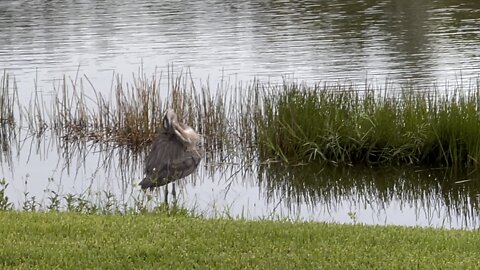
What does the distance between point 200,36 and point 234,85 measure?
676 centimetres

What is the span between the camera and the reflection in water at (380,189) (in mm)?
10078

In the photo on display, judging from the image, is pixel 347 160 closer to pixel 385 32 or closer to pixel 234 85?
pixel 234 85

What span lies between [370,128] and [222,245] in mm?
5925

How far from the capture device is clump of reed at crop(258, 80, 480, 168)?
1120cm

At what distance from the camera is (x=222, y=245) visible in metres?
5.91

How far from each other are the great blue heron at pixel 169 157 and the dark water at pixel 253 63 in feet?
2.66

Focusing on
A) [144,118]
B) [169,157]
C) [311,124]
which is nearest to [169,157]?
[169,157]

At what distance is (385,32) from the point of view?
21422 mm

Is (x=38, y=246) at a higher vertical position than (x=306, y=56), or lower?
higher

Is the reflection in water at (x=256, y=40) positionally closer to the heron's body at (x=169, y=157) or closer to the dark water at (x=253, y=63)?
the dark water at (x=253, y=63)

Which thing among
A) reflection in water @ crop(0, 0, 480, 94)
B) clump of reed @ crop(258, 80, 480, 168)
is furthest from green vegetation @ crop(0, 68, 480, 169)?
reflection in water @ crop(0, 0, 480, 94)

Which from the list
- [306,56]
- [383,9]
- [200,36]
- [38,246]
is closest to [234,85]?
[306,56]

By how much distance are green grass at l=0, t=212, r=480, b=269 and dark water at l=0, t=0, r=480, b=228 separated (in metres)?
2.25

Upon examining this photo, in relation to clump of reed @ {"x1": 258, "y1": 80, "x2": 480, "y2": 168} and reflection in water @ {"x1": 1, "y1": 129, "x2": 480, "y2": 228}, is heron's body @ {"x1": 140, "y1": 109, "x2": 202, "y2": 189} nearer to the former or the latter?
reflection in water @ {"x1": 1, "y1": 129, "x2": 480, "y2": 228}
